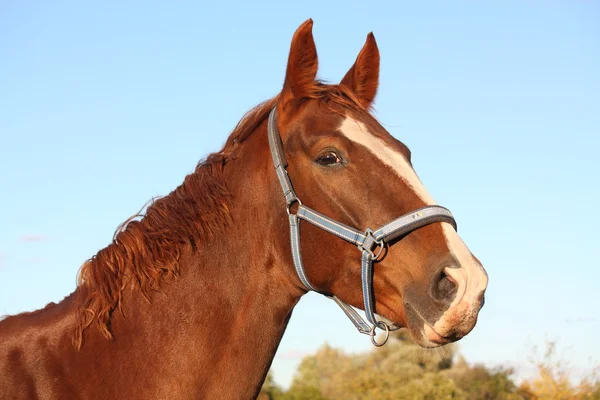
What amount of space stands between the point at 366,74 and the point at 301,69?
80cm

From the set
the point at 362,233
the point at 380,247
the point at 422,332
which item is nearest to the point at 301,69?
the point at 362,233

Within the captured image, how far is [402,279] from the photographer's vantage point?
3.99 metres

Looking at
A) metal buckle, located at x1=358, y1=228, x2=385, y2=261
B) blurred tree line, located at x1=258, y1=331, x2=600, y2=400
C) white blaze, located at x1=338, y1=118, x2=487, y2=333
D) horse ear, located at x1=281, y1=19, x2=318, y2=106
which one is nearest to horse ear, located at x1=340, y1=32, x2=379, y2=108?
horse ear, located at x1=281, y1=19, x2=318, y2=106

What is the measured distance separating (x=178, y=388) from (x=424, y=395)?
26.9 m

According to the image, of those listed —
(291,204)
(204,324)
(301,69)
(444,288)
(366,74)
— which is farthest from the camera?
(366,74)

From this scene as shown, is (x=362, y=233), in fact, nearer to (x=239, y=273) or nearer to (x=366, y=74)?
(x=239, y=273)

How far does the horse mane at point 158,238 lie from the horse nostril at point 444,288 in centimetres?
139

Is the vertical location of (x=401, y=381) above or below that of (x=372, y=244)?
above

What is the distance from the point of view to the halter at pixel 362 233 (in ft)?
12.9

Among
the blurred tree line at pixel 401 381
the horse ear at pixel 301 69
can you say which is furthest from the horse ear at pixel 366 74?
the blurred tree line at pixel 401 381

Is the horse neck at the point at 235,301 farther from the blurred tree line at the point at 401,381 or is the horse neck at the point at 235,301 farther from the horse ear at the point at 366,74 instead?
the blurred tree line at the point at 401,381

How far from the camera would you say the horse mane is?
13.9ft

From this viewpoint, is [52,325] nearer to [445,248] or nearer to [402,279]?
[402,279]

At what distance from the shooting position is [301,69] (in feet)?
15.1
